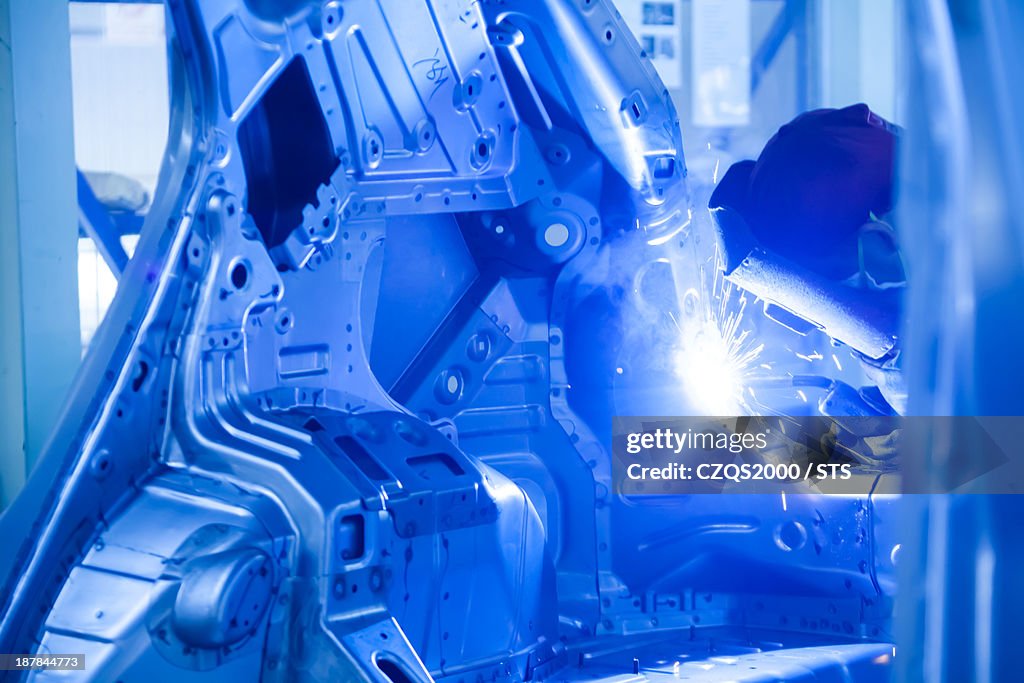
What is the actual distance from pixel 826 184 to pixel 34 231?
136 inches

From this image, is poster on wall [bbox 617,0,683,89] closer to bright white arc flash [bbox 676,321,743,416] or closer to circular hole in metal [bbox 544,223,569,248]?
bright white arc flash [bbox 676,321,743,416]

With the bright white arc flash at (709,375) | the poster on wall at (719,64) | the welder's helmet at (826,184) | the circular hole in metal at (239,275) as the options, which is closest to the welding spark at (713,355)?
the bright white arc flash at (709,375)

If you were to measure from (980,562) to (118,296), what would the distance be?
1889mm

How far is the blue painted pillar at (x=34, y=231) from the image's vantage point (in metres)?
4.98

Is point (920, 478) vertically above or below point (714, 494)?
above

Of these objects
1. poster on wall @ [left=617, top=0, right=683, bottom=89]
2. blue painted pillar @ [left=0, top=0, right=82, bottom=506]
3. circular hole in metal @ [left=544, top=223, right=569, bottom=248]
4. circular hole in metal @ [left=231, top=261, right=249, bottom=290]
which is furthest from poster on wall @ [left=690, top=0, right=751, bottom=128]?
circular hole in metal @ [left=231, top=261, right=249, bottom=290]

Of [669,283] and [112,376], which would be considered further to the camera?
[669,283]

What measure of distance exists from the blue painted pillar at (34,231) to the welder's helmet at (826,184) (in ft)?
10.3

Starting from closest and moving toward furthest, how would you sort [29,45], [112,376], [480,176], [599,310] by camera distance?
[112,376] < [480,176] < [599,310] < [29,45]

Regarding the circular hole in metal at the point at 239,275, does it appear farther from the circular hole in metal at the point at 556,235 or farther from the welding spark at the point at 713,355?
the welding spark at the point at 713,355

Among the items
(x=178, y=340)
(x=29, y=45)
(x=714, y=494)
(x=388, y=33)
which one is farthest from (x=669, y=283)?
(x=29, y=45)

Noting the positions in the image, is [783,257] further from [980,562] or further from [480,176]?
[980,562]

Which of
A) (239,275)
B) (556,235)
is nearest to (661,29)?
(556,235)

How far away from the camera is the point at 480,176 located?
330 cm
